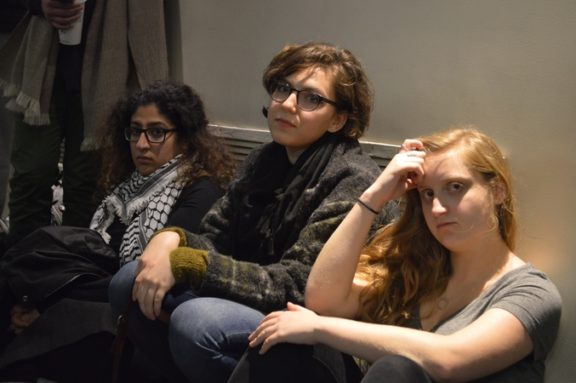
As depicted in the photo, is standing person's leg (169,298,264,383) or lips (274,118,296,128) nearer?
standing person's leg (169,298,264,383)

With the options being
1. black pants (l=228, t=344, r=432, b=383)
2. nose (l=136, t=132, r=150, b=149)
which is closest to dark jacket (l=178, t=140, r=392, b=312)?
black pants (l=228, t=344, r=432, b=383)

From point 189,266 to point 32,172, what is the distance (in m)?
1.82

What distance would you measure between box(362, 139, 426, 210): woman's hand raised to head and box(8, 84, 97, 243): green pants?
7.07 ft

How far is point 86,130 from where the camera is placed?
425 centimetres

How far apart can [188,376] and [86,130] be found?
6.38ft

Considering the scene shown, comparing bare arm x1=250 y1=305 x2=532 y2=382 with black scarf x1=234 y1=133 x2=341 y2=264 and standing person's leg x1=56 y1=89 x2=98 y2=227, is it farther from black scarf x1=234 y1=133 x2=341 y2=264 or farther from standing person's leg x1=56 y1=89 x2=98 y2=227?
standing person's leg x1=56 y1=89 x2=98 y2=227


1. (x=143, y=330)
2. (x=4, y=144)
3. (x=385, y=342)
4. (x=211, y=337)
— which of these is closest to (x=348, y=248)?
(x=385, y=342)

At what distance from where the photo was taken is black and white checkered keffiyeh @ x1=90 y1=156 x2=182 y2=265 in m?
3.49

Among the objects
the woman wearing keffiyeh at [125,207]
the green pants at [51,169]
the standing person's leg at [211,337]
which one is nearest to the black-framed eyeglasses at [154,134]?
the woman wearing keffiyeh at [125,207]

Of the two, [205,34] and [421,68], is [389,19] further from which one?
Answer: [205,34]

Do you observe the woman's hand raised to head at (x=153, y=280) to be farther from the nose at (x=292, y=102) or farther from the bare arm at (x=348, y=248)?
the nose at (x=292, y=102)

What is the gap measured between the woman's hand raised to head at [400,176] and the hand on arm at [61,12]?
227 centimetres

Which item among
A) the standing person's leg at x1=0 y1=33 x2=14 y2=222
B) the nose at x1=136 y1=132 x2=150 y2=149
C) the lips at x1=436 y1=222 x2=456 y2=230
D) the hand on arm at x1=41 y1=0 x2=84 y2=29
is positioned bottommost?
the standing person's leg at x1=0 y1=33 x2=14 y2=222

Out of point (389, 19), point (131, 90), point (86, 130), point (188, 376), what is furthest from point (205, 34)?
point (188, 376)
